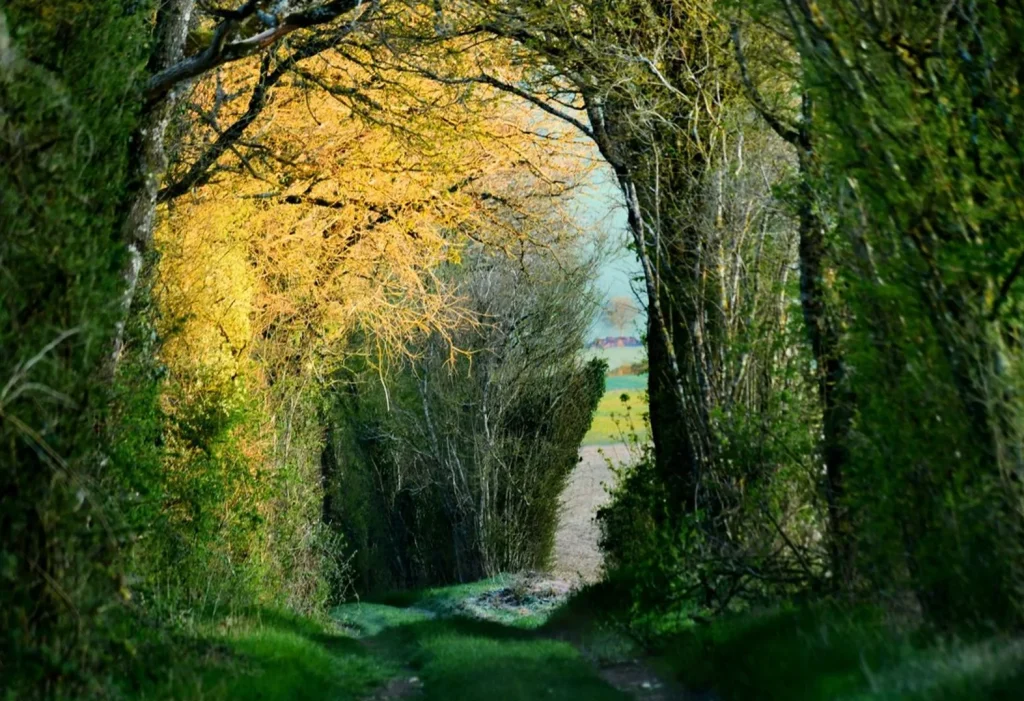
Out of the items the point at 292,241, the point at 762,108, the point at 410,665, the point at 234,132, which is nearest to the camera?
the point at 762,108

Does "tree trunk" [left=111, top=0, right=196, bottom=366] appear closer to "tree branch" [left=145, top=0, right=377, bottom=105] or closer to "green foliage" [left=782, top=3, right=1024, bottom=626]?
"tree branch" [left=145, top=0, right=377, bottom=105]

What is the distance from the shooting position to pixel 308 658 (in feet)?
35.9

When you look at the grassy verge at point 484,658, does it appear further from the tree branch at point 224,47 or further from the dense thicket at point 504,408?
the dense thicket at point 504,408

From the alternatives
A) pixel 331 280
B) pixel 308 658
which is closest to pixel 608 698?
pixel 308 658

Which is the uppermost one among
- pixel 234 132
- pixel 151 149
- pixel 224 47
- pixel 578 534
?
pixel 234 132

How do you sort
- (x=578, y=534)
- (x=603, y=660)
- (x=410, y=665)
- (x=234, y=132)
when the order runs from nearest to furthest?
(x=603, y=660)
(x=410, y=665)
(x=234, y=132)
(x=578, y=534)

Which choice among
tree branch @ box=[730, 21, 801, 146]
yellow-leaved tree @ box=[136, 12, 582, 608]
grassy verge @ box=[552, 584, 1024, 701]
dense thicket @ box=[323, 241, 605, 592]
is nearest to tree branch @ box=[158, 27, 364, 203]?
yellow-leaved tree @ box=[136, 12, 582, 608]

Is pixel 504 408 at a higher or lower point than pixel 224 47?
lower

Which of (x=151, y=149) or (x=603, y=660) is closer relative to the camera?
(x=151, y=149)

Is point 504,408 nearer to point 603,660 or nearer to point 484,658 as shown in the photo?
point 603,660

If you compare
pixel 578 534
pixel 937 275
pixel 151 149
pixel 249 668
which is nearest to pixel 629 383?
pixel 578 534

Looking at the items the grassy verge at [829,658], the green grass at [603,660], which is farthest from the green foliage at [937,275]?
the green grass at [603,660]

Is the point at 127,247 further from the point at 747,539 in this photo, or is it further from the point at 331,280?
the point at 331,280

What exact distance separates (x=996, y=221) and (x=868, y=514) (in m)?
2.07
